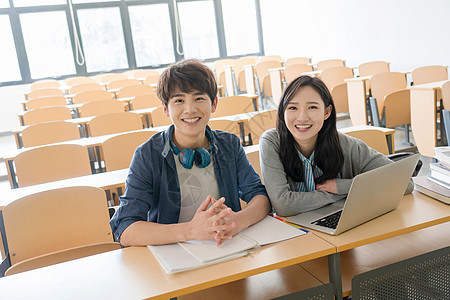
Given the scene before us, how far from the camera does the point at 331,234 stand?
1.25 meters

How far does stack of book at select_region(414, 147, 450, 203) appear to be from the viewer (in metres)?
1.46

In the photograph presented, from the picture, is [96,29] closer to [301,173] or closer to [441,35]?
[441,35]

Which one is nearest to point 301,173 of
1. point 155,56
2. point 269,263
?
point 269,263

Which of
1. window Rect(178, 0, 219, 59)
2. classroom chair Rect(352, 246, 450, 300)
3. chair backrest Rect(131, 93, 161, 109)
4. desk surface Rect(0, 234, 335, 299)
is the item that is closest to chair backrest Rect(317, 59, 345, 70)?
chair backrest Rect(131, 93, 161, 109)

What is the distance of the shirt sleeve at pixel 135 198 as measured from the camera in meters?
1.39

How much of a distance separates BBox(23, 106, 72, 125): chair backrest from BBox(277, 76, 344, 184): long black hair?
11.9 ft

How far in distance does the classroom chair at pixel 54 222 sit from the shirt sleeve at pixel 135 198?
30cm

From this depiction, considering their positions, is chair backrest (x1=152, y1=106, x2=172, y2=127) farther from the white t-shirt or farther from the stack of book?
the stack of book

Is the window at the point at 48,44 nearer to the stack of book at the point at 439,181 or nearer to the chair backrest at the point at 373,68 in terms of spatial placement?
the chair backrest at the point at 373,68

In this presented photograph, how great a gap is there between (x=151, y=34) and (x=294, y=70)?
4582 millimetres

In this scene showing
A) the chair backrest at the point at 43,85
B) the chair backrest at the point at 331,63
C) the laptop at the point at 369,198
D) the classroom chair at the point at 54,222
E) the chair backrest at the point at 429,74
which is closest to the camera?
the laptop at the point at 369,198

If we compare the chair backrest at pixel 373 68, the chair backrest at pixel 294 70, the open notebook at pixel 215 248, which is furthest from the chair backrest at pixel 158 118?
the chair backrest at pixel 373 68

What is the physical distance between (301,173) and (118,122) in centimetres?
238

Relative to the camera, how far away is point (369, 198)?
126 cm
